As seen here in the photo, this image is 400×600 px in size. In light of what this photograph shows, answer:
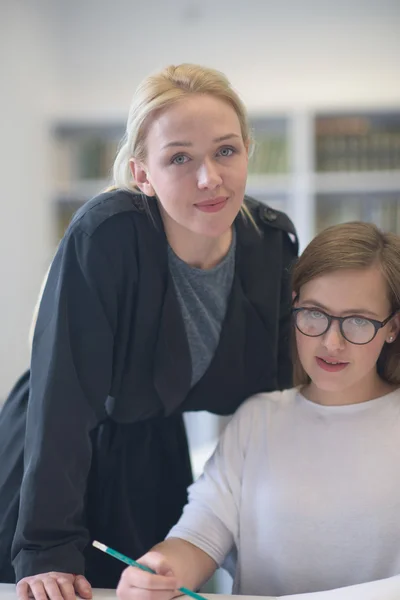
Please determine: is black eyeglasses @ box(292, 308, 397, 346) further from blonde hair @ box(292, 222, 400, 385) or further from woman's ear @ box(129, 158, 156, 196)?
woman's ear @ box(129, 158, 156, 196)

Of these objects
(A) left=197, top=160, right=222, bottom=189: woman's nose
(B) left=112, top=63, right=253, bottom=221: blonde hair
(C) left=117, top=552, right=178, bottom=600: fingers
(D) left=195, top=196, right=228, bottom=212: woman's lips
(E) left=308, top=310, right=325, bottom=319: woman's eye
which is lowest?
(C) left=117, top=552, right=178, bottom=600: fingers

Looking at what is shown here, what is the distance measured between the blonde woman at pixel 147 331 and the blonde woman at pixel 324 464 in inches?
6.4

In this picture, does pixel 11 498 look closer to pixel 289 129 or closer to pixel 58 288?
pixel 58 288

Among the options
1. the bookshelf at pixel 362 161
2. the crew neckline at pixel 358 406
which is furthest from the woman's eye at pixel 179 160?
the bookshelf at pixel 362 161

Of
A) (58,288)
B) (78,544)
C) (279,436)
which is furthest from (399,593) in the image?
(58,288)

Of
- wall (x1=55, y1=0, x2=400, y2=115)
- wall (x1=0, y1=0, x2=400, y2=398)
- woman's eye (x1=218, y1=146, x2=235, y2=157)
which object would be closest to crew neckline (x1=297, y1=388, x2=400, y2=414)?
woman's eye (x1=218, y1=146, x2=235, y2=157)

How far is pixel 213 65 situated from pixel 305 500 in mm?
3735

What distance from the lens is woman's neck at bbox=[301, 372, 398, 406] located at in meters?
1.24

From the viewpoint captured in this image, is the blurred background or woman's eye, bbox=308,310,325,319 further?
the blurred background

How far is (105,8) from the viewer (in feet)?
14.8

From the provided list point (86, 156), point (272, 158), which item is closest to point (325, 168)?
point (272, 158)

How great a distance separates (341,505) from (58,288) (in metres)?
0.58

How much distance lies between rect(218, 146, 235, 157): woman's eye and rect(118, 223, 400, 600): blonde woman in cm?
21

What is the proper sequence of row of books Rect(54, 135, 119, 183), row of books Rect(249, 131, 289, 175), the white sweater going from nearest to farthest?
the white sweater < row of books Rect(249, 131, 289, 175) < row of books Rect(54, 135, 119, 183)
